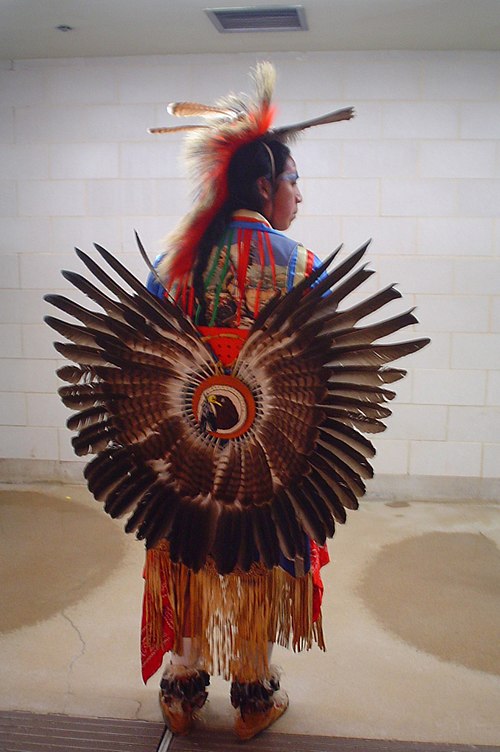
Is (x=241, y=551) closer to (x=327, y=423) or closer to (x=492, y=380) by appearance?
(x=327, y=423)

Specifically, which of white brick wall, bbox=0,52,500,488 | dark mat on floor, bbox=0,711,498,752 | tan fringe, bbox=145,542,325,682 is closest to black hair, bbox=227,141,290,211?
tan fringe, bbox=145,542,325,682

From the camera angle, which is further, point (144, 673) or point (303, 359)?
point (144, 673)

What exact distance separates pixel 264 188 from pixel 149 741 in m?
1.43

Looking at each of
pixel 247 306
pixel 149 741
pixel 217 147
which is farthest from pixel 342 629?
pixel 217 147

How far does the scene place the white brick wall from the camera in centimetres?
344

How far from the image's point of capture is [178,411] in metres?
1.58

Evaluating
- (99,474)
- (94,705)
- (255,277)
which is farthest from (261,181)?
(94,705)

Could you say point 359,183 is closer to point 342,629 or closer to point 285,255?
point 285,255

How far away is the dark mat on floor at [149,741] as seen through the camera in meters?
1.69

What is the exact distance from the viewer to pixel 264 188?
1.66 meters

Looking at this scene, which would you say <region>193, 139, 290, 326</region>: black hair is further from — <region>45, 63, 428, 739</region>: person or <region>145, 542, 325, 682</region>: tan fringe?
<region>145, 542, 325, 682</region>: tan fringe

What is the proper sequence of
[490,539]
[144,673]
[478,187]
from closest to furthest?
[144,673]
[490,539]
[478,187]

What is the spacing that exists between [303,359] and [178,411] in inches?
12.9

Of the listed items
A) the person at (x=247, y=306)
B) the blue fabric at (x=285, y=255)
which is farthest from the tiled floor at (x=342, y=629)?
the blue fabric at (x=285, y=255)
